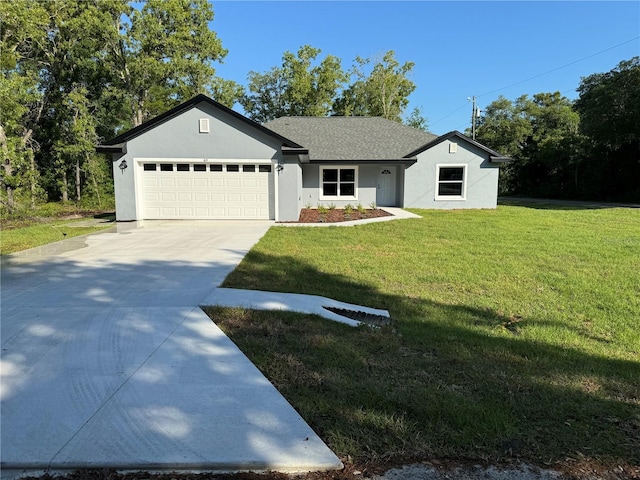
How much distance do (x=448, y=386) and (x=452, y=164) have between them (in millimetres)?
18990

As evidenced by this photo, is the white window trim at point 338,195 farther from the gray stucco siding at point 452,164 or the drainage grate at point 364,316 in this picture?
the drainage grate at point 364,316

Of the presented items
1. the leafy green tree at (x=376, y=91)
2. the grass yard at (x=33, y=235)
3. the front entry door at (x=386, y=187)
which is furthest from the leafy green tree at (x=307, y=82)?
the grass yard at (x=33, y=235)

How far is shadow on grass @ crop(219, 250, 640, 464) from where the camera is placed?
8.48ft

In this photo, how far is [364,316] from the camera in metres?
5.27

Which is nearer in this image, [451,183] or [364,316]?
[364,316]

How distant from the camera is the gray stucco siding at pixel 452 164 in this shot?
2056 cm

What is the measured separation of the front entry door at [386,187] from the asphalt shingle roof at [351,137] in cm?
122

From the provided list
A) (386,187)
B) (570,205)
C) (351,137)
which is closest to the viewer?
(386,187)

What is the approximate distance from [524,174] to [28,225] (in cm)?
3928

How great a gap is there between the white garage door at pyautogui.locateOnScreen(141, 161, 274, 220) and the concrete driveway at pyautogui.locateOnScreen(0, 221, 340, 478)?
30.0 ft

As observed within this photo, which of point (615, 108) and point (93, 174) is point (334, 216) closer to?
point (93, 174)

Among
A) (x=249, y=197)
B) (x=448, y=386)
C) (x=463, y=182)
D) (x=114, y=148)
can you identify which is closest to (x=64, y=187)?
(x=114, y=148)

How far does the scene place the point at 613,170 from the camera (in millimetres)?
29203

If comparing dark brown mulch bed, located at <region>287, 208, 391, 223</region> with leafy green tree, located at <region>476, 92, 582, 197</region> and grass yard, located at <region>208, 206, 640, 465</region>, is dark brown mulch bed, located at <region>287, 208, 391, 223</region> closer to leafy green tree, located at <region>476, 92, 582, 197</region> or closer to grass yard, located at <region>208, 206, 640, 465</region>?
grass yard, located at <region>208, 206, 640, 465</region>
